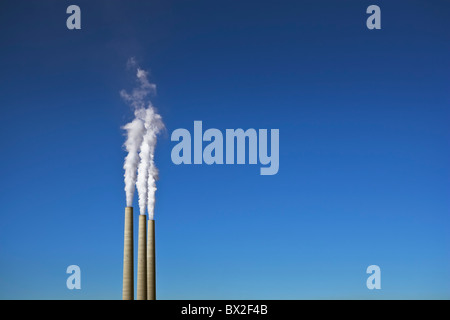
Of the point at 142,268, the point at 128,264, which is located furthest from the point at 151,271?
the point at 128,264

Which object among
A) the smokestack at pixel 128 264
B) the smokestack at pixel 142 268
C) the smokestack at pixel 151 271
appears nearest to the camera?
the smokestack at pixel 128 264

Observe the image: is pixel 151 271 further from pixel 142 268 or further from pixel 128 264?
pixel 128 264

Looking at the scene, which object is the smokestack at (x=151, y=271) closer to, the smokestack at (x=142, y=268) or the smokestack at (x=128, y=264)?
the smokestack at (x=142, y=268)

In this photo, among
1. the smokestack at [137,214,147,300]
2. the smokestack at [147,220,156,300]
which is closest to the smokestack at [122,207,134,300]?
the smokestack at [137,214,147,300]

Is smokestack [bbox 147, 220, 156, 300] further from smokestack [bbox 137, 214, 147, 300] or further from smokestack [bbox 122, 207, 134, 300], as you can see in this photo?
smokestack [bbox 122, 207, 134, 300]

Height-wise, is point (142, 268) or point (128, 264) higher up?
point (128, 264)

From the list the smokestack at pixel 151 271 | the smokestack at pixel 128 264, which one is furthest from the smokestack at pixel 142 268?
the smokestack at pixel 128 264

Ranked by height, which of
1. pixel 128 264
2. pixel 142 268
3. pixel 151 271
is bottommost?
pixel 151 271

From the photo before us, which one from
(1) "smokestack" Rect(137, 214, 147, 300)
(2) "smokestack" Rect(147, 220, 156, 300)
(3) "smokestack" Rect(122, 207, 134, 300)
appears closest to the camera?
(3) "smokestack" Rect(122, 207, 134, 300)

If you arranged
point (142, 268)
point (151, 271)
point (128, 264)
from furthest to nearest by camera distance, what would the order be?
point (151, 271), point (142, 268), point (128, 264)
